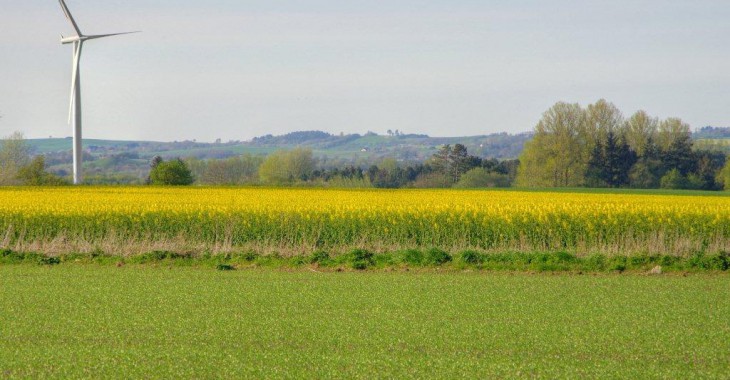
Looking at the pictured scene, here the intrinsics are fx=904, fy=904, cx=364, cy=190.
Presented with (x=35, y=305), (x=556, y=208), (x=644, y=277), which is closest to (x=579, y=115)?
(x=556, y=208)

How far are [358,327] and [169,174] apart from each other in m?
50.0

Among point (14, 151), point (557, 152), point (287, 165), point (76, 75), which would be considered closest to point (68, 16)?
point (76, 75)

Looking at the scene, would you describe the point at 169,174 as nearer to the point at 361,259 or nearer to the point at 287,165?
the point at 361,259

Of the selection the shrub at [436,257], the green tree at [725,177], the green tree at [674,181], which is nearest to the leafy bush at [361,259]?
the shrub at [436,257]

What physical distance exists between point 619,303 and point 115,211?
16103 mm

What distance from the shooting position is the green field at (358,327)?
993cm

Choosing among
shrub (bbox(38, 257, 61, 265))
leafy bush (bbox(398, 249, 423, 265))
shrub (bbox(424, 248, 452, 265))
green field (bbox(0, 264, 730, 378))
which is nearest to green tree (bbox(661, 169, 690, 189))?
shrub (bbox(424, 248, 452, 265))

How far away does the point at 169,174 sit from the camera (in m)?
60.4

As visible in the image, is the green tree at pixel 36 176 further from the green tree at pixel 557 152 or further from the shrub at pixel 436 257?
the green tree at pixel 557 152

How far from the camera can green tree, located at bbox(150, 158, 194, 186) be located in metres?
60.2

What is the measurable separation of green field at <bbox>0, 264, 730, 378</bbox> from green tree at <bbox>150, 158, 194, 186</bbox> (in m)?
42.6

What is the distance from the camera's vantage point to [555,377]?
375 inches

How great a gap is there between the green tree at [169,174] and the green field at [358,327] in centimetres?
4264

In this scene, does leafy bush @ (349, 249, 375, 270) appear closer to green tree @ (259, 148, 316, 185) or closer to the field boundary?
the field boundary
